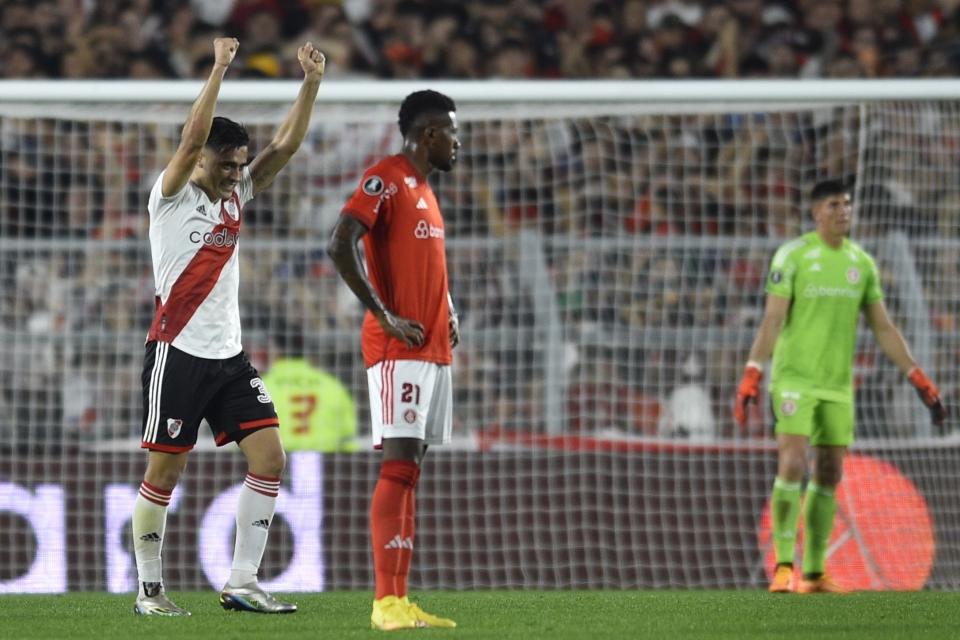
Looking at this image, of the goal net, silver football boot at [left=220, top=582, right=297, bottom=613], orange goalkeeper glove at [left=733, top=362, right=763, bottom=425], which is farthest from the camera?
the goal net

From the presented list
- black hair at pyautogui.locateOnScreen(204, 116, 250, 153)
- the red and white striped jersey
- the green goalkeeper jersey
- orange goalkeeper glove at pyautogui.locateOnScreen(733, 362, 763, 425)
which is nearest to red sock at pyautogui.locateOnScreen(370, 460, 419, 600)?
the red and white striped jersey

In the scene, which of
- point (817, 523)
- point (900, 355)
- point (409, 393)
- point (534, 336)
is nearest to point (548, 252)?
point (534, 336)

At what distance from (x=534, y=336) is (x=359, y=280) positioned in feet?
15.1

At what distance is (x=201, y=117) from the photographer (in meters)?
6.03

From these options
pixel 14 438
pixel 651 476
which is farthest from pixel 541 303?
pixel 14 438

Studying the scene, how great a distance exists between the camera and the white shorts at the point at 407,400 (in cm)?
561

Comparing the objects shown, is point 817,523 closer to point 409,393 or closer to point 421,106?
point 409,393

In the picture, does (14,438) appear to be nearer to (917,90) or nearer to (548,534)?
(548,534)

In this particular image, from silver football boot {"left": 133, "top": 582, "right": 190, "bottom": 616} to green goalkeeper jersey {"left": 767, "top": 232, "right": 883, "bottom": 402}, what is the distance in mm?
3399

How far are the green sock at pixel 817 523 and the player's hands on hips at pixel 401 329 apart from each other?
136 inches

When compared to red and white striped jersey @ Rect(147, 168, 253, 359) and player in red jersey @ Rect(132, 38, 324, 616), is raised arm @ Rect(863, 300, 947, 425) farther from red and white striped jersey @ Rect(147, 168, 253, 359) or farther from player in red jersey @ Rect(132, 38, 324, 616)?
red and white striped jersey @ Rect(147, 168, 253, 359)

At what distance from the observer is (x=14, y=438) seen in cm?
973

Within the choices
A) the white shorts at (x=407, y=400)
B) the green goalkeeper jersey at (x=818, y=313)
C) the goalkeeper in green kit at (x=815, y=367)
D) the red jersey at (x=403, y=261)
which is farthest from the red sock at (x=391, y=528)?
the green goalkeeper jersey at (x=818, y=313)

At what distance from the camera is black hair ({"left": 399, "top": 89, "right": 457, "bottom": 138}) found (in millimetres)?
5836
